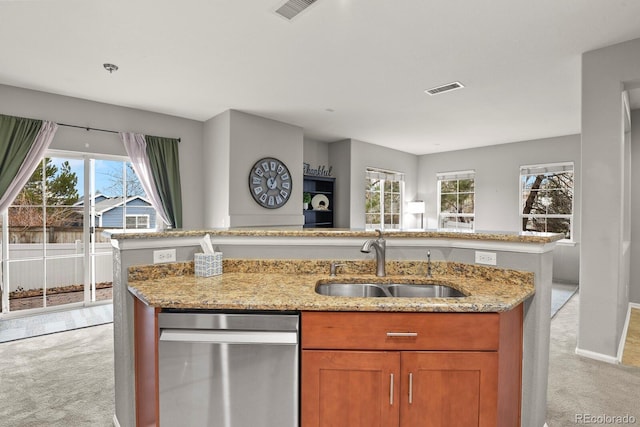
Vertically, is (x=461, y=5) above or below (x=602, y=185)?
above

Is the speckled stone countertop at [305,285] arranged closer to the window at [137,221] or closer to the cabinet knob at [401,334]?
the cabinet knob at [401,334]

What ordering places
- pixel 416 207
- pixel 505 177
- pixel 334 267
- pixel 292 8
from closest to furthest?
pixel 334 267
pixel 292 8
pixel 505 177
pixel 416 207

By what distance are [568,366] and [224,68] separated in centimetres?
406

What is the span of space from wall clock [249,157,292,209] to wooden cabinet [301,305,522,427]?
372 centimetres

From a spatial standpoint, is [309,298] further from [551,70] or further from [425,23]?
[551,70]

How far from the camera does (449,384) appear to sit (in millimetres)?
1436

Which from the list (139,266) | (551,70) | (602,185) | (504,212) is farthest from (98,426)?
(504,212)

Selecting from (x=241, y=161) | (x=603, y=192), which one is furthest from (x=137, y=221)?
(x=603, y=192)

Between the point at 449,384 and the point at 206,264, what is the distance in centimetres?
142

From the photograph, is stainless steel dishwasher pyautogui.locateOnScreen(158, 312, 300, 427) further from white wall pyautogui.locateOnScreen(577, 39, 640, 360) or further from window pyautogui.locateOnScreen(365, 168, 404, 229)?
window pyautogui.locateOnScreen(365, 168, 404, 229)

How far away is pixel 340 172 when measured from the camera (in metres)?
6.76

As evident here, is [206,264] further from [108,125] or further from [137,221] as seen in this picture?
[108,125]

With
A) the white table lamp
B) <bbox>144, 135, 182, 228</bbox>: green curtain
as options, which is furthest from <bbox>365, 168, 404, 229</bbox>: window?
<bbox>144, 135, 182, 228</bbox>: green curtain

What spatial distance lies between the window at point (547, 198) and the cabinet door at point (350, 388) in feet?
20.7
